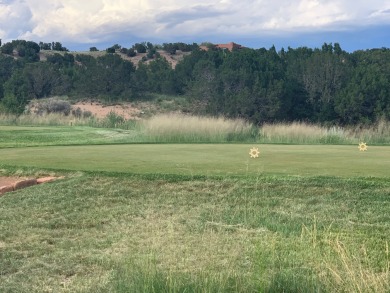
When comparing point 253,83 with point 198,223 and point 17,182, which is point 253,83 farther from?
point 198,223

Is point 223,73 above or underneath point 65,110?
above

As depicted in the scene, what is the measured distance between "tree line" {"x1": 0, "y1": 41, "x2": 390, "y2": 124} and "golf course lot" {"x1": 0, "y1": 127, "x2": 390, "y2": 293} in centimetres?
2392

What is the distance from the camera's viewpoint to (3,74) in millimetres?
56625

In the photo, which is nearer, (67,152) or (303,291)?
(303,291)

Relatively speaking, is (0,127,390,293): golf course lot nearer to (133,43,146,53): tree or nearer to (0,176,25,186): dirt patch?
(0,176,25,186): dirt patch

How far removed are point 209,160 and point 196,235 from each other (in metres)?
4.44

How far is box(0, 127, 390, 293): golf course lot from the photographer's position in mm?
5332

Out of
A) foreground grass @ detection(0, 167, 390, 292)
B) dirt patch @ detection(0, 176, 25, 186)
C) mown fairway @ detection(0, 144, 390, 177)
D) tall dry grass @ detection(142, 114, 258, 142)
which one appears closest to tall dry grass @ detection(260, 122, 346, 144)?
tall dry grass @ detection(142, 114, 258, 142)

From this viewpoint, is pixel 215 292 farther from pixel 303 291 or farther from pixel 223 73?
pixel 223 73

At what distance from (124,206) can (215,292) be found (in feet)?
12.6

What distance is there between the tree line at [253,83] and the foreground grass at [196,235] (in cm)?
2529

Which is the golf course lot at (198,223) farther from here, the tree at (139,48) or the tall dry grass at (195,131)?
the tree at (139,48)

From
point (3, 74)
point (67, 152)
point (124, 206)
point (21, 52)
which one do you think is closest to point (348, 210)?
point (124, 206)

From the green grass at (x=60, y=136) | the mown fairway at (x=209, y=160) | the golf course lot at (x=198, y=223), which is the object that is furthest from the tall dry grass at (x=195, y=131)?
the golf course lot at (x=198, y=223)
